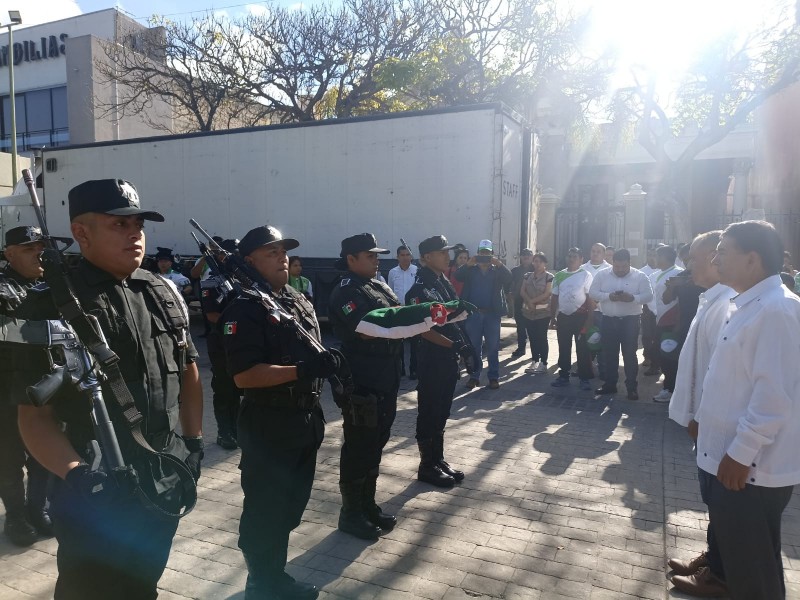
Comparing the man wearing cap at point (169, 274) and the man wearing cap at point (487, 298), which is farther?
the man wearing cap at point (169, 274)

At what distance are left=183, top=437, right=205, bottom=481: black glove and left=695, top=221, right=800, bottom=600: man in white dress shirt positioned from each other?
2201mm

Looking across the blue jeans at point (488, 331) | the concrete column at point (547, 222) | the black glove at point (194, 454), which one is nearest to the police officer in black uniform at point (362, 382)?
the black glove at point (194, 454)

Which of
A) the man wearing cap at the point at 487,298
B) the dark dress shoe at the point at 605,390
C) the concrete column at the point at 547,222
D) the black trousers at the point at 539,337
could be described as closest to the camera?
the dark dress shoe at the point at 605,390

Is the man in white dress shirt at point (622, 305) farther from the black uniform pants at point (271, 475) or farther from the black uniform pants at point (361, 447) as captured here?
the black uniform pants at point (271, 475)

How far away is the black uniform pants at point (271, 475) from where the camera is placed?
116 inches

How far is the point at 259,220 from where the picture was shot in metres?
12.1

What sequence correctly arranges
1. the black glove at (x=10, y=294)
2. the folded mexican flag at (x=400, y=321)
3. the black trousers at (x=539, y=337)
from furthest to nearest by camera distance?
the black trousers at (x=539, y=337) → the folded mexican flag at (x=400, y=321) → the black glove at (x=10, y=294)

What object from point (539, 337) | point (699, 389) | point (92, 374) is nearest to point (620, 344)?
point (539, 337)

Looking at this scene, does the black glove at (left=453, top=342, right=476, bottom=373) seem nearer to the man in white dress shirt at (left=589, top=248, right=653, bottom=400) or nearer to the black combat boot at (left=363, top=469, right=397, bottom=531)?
the black combat boot at (left=363, top=469, right=397, bottom=531)

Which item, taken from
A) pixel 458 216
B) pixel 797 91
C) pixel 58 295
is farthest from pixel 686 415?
pixel 797 91

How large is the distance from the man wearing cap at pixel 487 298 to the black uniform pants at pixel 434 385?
325 cm

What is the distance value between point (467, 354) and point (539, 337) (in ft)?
14.4

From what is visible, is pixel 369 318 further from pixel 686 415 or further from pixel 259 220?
pixel 259 220

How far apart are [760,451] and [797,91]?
923 inches
